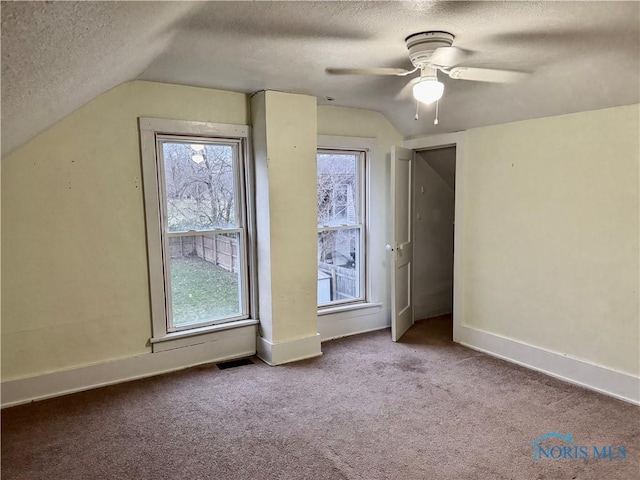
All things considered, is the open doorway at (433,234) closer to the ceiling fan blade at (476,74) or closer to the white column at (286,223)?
the white column at (286,223)

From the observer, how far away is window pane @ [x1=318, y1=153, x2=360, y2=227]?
4309mm

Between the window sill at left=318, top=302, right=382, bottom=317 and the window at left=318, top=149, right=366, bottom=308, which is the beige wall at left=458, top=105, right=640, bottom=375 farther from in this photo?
the window at left=318, top=149, right=366, bottom=308

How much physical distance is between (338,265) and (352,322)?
62cm

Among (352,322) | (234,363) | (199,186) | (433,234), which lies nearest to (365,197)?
(433,234)

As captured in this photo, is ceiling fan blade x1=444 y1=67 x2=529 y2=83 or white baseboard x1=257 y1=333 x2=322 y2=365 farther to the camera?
white baseboard x1=257 y1=333 x2=322 y2=365

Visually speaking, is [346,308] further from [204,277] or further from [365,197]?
[204,277]

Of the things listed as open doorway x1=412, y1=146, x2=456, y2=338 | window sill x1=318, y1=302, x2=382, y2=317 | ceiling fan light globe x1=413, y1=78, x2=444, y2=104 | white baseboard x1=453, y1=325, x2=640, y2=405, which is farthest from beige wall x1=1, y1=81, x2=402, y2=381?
white baseboard x1=453, y1=325, x2=640, y2=405

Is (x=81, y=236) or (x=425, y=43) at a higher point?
(x=425, y=43)

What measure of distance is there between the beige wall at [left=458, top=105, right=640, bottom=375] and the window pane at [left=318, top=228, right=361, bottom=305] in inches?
44.9

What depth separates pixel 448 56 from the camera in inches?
105

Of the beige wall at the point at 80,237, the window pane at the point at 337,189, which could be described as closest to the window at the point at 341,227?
the window pane at the point at 337,189

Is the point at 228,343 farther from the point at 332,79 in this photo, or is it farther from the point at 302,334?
the point at 332,79

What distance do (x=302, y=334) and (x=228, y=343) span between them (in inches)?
26.3

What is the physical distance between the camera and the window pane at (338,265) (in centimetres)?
442
